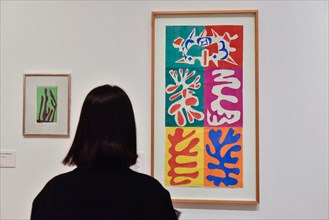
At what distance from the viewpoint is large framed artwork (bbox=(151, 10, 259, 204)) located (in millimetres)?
1618

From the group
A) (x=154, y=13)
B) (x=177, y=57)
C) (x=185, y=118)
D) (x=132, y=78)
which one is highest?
(x=154, y=13)

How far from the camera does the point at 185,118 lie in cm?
164

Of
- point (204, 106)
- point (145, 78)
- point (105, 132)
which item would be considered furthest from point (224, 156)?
point (105, 132)

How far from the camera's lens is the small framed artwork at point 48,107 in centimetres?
169

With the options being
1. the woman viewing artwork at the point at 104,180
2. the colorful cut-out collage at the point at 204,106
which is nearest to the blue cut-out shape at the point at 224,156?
the colorful cut-out collage at the point at 204,106

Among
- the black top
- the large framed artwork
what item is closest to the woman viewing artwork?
Result: the black top

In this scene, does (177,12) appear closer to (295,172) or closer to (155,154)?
(155,154)

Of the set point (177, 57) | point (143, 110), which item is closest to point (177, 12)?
point (177, 57)

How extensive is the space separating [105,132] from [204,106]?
0.78m

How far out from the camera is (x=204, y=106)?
1637 millimetres

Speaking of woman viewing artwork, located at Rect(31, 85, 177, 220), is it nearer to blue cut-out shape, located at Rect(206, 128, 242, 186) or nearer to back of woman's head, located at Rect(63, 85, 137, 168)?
back of woman's head, located at Rect(63, 85, 137, 168)

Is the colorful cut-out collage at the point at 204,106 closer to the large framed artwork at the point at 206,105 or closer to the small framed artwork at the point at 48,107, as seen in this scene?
the large framed artwork at the point at 206,105

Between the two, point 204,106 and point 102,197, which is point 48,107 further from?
point 102,197

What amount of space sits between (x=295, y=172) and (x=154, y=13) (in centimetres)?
102
